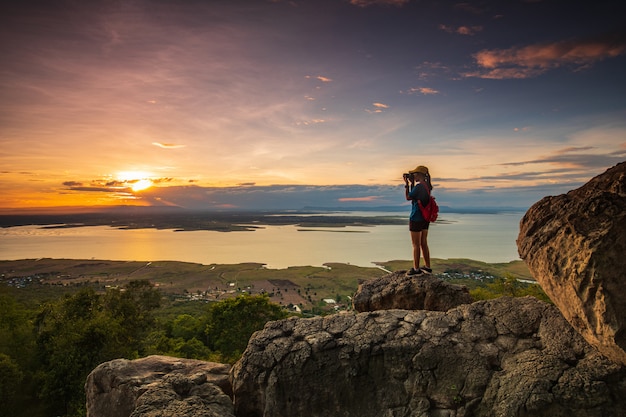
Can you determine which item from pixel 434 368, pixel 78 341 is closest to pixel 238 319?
pixel 78 341

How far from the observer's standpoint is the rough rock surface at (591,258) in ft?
16.5

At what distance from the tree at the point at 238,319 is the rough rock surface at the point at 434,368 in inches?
907

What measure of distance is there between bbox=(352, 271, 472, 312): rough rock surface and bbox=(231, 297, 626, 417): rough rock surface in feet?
6.52

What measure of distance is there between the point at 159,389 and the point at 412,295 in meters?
7.10

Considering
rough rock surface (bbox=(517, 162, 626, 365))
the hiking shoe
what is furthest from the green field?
rough rock surface (bbox=(517, 162, 626, 365))

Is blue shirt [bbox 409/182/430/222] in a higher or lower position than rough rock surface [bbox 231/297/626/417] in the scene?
higher

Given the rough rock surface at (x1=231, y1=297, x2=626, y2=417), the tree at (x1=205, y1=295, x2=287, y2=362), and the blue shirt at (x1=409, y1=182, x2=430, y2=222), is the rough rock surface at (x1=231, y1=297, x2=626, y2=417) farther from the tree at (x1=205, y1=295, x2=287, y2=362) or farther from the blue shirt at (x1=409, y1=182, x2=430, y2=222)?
the tree at (x1=205, y1=295, x2=287, y2=362)

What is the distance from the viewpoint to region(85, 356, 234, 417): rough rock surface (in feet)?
21.5

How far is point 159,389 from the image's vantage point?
22.8 feet

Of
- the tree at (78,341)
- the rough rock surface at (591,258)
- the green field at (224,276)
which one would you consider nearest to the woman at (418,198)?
the rough rock surface at (591,258)

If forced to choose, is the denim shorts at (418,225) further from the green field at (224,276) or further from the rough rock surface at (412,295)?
the green field at (224,276)

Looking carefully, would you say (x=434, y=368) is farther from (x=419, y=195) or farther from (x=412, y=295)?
(x=419, y=195)

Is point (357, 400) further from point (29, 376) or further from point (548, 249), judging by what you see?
point (29, 376)

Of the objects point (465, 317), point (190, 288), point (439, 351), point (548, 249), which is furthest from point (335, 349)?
point (190, 288)
